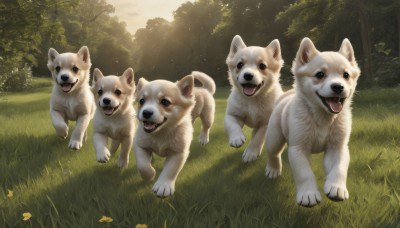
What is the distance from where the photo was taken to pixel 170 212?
375 centimetres

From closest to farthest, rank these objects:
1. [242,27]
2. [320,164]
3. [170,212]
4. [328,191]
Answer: [328,191]
[170,212]
[320,164]
[242,27]

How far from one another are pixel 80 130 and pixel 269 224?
4251mm

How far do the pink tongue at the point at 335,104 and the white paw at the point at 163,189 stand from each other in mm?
1874

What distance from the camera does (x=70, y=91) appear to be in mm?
7164

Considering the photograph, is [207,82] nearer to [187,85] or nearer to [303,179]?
[187,85]

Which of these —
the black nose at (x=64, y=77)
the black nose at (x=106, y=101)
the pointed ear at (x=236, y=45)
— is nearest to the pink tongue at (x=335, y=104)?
the pointed ear at (x=236, y=45)

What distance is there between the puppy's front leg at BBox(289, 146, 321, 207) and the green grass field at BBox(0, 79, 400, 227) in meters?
0.25

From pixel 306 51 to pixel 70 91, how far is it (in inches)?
182

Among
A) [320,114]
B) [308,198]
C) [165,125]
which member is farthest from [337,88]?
[165,125]

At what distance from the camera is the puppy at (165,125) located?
4504mm

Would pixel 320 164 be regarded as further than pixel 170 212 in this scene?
Yes

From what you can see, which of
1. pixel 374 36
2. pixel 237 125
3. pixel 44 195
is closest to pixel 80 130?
pixel 44 195

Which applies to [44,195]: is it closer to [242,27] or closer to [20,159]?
[20,159]

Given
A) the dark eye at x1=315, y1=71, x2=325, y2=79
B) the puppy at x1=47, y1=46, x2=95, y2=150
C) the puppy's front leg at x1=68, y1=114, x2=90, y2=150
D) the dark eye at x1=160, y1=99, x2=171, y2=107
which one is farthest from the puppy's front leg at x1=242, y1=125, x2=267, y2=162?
the puppy at x1=47, y1=46, x2=95, y2=150
